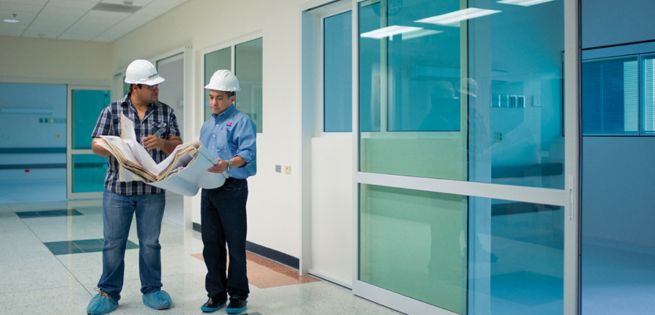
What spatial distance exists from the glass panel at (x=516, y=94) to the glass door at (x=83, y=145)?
30.1 feet

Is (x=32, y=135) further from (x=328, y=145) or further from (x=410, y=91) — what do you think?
(x=410, y=91)

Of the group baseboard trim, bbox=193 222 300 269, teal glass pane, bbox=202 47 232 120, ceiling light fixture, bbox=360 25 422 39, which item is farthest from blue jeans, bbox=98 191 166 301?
teal glass pane, bbox=202 47 232 120

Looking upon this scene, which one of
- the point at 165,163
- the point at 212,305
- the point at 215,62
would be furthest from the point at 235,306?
the point at 215,62

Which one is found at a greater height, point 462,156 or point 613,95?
point 613,95

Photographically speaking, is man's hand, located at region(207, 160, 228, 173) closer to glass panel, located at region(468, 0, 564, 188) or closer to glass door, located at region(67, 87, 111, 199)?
glass panel, located at region(468, 0, 564, 188)

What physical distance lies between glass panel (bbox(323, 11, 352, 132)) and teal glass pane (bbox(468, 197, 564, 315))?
1714 mm

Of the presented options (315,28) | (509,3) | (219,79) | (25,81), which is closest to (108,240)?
(219,79)

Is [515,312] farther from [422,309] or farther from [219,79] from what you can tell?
[219,79]

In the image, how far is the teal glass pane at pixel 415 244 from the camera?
3.76m

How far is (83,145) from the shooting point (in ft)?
37.5

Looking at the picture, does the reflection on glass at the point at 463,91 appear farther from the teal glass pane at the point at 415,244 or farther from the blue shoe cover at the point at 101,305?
the blue shoe cover at the point at 101,305

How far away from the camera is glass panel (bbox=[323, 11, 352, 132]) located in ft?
16.5

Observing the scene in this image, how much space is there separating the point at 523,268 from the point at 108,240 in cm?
252

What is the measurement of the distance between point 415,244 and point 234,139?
135 centimetres
